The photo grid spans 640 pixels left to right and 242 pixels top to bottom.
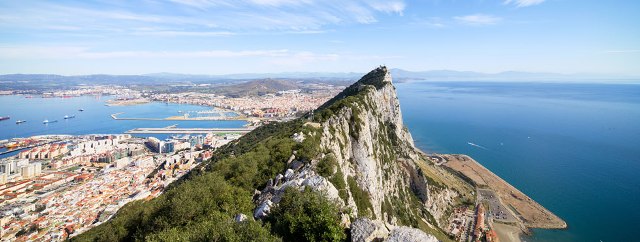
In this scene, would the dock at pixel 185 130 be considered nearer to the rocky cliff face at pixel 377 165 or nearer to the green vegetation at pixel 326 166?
the rocky cliff face at pixel 377 165

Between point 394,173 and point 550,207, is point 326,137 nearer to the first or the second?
point 394,173

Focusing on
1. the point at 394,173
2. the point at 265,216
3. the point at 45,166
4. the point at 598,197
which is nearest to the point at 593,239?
the point at 598,197

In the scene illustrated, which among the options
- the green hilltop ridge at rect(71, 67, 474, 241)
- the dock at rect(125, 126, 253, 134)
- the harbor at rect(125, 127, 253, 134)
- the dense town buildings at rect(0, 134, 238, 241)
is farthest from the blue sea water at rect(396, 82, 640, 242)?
the dock at rect(125, 126, 253, 134)

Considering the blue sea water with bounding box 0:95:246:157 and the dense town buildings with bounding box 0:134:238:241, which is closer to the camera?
the dense town buildings with bounding box 0:134:238:241

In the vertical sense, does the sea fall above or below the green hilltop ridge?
below

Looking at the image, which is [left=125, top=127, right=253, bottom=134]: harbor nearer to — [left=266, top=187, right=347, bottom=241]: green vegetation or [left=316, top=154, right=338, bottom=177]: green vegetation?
[left=316, top=154, right=338, bottom=177]: green vegetation

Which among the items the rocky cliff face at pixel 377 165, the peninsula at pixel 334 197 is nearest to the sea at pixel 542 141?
the peninsula at pixel 334 197

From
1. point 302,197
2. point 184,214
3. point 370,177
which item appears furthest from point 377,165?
point 184,214
